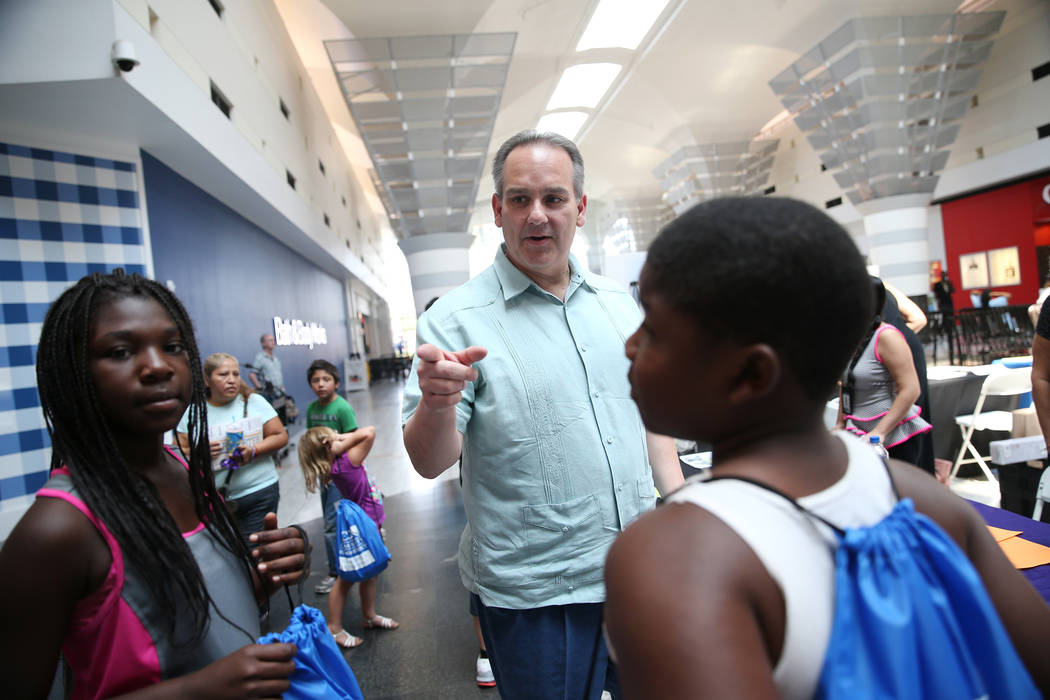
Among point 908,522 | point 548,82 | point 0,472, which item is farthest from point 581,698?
point 548,82

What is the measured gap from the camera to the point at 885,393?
9.15 ft

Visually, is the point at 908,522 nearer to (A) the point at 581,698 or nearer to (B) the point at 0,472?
(A) the point at 581,698

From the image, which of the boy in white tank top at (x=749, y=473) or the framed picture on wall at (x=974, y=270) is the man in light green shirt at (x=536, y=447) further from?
the framed picture on wall at (x=974, y=270)

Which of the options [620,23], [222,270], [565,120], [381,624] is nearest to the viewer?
[381,624]

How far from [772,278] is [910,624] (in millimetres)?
329

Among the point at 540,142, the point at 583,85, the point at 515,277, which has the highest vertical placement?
the point at 583,85

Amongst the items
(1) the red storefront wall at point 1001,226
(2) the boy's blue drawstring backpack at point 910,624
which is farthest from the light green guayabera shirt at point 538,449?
(1) the red storefront wall at point 1001,226

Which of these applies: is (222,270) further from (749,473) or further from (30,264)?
(749,473)

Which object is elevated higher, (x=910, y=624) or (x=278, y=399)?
(x=910, y=624)

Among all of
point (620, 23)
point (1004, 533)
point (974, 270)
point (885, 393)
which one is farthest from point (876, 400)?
point (974, 270)

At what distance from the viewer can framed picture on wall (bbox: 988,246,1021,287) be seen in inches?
559

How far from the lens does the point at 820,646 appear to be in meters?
0.48

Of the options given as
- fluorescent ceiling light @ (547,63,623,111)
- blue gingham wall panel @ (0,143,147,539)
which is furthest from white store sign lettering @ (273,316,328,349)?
Answer: fluorescent ceiling light @ (547,63,623,111)

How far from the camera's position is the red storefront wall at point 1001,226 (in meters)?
13.6
